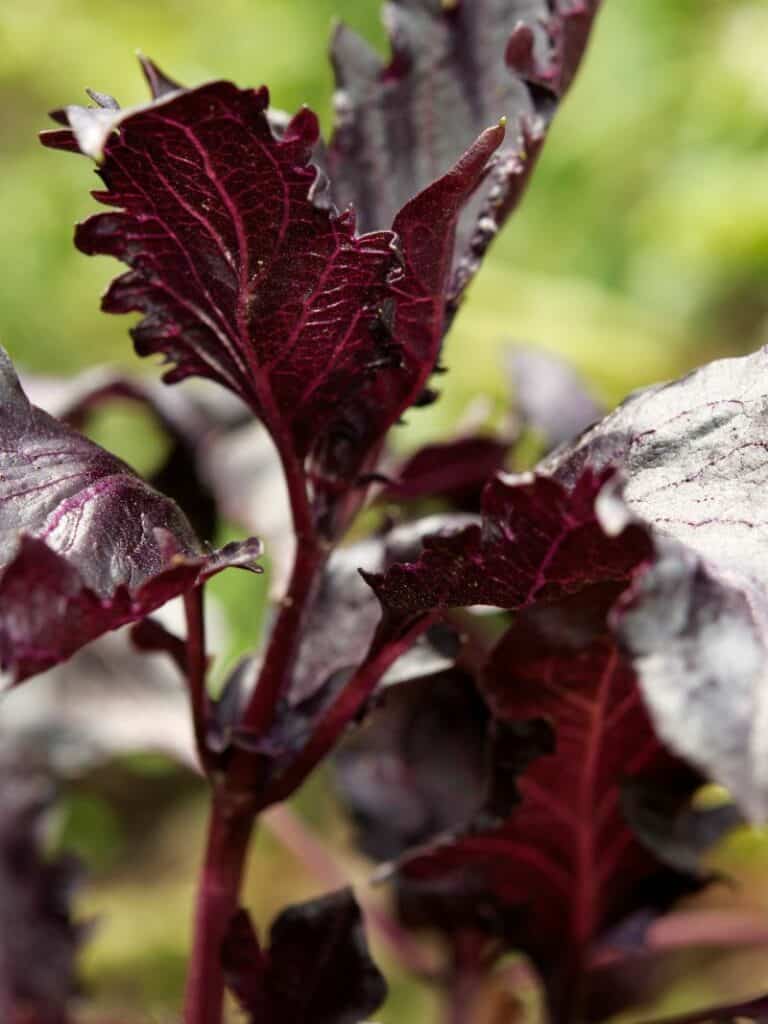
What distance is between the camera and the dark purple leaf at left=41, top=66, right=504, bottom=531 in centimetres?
40

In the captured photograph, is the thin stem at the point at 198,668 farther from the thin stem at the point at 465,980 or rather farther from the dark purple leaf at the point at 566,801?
the thin stem at the point at 465,980

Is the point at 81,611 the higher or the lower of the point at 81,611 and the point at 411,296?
the lower

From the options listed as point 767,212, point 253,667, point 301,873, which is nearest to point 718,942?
point 253,667

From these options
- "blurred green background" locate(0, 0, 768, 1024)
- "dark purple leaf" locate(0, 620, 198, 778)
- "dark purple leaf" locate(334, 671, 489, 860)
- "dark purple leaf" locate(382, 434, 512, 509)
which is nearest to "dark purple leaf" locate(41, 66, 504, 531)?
"dark purple leaf" locate(382, 434, 512, 509)

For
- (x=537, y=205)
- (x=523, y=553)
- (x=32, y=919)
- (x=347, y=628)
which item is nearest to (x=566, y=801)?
(x=347, y=628)

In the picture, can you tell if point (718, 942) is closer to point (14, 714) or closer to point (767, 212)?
point (14, 714)

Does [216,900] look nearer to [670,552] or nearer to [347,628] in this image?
[347,628]

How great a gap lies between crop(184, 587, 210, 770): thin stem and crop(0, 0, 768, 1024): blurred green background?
0.84 metres

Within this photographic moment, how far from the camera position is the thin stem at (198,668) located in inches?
20.1

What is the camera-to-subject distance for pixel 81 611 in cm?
37

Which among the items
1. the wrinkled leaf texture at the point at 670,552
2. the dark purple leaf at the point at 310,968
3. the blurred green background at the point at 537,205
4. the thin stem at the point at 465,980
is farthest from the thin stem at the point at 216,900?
the blurred green background at the point at 537,205

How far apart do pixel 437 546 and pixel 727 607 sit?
106mm

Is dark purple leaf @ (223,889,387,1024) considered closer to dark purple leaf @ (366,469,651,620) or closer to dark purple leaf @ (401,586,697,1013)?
dark purple leaf @ (401,586,697,1013)

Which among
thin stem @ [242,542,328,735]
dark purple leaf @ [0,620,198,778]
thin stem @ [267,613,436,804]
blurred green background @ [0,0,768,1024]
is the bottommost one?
thin stem @ [267,613,436,804]
